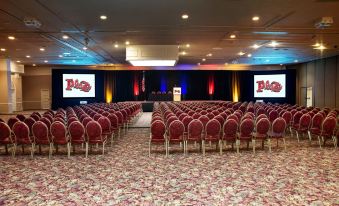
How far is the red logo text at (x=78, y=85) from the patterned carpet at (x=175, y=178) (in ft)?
60.7

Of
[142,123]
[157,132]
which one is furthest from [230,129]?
[142,123]

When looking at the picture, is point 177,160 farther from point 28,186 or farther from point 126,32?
point 126,32

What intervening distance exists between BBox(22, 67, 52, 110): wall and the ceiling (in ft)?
44.2

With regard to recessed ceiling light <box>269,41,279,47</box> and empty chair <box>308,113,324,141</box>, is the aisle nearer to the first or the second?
recessed ceiling light <box>269,41,279,47</box>

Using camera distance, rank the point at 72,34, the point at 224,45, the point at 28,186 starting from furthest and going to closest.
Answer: the point at 224,45 → the point at 72,34 → the point at 28,186

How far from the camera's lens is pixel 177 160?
7176 millimetres

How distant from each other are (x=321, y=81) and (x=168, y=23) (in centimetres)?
1548

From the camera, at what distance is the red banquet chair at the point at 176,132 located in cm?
795

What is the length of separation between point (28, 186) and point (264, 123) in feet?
18.9

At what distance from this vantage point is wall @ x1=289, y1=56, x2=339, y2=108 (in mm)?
19625

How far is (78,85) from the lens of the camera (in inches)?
1026

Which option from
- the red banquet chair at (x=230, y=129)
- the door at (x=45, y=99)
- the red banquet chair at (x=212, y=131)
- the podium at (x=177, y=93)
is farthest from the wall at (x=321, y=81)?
the door at (x=45, y=99)

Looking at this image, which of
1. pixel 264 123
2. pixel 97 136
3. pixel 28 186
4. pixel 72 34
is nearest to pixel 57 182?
pixel 28 186

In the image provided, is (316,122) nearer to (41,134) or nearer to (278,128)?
(278,128)
